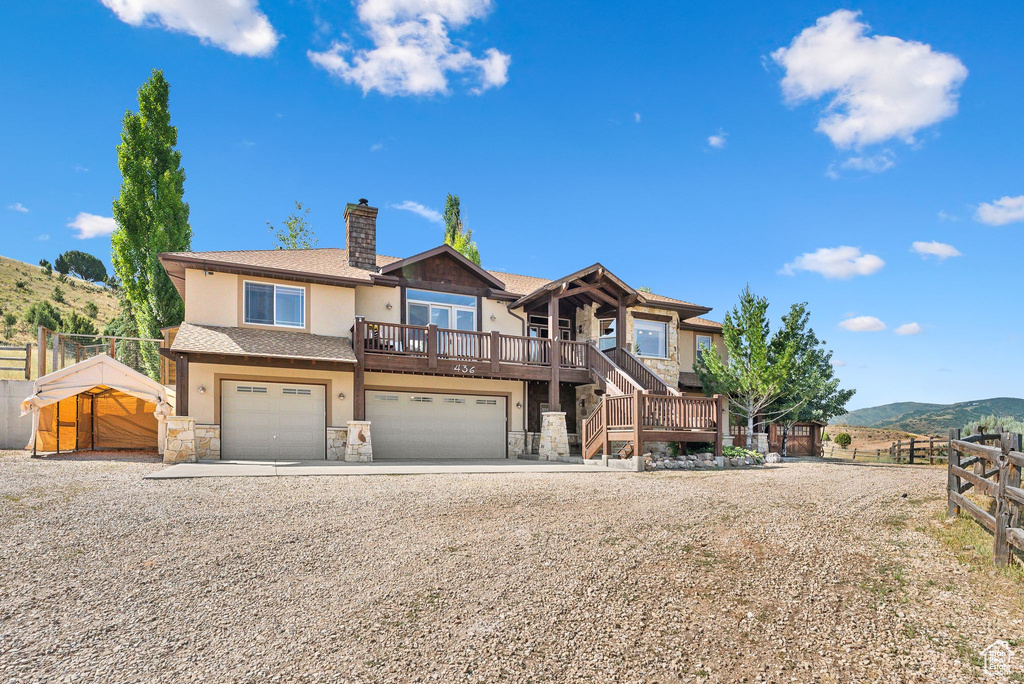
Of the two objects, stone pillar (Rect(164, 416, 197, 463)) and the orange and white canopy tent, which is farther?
the orange and white canopy tent

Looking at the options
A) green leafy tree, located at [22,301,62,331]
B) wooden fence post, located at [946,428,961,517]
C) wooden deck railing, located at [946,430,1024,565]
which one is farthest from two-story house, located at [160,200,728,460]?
Result: green leafy tree, located at [22,301,62,331]

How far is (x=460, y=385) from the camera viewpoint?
1964 centimetres

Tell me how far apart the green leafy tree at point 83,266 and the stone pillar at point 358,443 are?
76.9 m

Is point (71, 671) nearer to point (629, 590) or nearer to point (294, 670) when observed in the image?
point (294, 670)

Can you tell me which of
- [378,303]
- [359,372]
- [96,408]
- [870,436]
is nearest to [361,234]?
[378,303]

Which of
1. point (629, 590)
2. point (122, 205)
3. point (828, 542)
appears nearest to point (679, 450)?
point (828, 542)

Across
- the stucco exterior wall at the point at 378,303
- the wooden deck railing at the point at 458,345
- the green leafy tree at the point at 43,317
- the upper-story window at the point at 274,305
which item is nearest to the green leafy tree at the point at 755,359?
the wooden deck railing at the point at 458,345

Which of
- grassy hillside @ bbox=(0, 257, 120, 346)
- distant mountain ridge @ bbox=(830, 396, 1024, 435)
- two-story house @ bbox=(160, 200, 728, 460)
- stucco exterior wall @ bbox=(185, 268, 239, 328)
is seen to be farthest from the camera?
distant mountain ridge @ bbox=(830, 396, 1024, 435)

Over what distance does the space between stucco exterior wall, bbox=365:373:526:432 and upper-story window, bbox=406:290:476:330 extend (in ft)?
6.05

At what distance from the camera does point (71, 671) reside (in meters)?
4.45

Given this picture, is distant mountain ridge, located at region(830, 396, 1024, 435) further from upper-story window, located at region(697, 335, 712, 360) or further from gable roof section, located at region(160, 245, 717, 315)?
gable roof section, located at region(160, 245, 717, 315)

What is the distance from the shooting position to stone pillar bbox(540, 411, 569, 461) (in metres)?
18.2

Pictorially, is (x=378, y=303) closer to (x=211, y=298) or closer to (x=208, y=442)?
(x=211, y=298)

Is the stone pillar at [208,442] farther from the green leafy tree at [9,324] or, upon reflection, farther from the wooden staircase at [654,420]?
the green leafy tree at [9,324]
